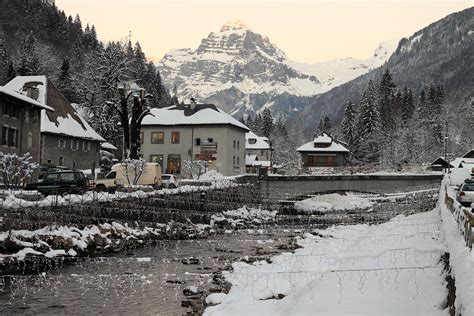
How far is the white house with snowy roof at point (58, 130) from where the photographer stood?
58344 mm

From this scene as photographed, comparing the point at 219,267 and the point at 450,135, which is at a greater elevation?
the point at 450,135

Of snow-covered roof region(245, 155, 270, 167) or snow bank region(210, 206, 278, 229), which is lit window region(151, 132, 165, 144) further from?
snow-covered roof region(245, 155, 270, 167)

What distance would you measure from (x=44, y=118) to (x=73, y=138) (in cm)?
498

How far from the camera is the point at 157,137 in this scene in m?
77.6

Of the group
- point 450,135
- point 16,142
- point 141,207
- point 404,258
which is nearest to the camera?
point 404,258

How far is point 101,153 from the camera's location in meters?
75.7

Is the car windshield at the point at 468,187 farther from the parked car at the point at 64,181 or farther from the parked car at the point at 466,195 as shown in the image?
the parked car at the point at 64,181

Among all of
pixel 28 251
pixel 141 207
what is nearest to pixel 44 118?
pixel 141 207

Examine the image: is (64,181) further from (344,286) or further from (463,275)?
(463,275)

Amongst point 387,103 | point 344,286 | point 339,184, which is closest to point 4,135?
point 339,184

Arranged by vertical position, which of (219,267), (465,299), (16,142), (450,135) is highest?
(450,135)

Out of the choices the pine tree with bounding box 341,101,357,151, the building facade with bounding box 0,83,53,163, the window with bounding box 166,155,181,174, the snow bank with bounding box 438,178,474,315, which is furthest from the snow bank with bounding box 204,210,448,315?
the pine tree with bounding box 341,101,357,151

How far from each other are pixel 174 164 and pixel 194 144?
4245 mm

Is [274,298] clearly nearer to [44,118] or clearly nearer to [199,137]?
[44,118]
